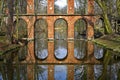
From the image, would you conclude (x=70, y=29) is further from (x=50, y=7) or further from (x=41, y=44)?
(x=41, y=44)

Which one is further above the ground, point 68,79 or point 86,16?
point 86,16

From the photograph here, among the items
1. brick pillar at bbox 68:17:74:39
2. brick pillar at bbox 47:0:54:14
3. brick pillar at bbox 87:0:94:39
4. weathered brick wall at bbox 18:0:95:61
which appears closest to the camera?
brick pillar at bbox 87:0:94:39

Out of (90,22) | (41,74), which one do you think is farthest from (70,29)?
(41,74)

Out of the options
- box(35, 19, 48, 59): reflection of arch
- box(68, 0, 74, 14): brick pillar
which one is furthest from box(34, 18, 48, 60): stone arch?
box(68, 0, 74, 14): brick pillar

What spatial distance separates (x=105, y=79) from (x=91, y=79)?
62cm

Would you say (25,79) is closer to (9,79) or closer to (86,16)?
(9,79)

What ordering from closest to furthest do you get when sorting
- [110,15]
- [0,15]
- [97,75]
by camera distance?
[97,75] → [0,15] → [110,15]

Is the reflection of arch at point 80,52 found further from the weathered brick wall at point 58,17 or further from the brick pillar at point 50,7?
the brick pillar at point 50,7

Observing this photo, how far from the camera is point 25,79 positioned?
14.6 metres

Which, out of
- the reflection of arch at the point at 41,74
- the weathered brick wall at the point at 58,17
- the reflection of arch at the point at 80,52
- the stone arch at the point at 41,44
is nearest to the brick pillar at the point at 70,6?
the weathered brick wall at the point at 58,17

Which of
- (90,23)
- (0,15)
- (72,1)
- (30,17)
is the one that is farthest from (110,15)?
(0,15)

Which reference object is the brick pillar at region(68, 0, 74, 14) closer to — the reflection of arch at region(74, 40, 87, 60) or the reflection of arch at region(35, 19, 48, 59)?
the reflection of arch at region(35, 19, 48, 59)

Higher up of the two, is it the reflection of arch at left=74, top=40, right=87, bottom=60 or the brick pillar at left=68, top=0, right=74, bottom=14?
the brick pillar at left=68, top=0, right=74, bottom=14

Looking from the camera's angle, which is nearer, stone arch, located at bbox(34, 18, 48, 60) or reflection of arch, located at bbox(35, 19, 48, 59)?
stone arch, located at bbox(34, 18, 48, 60)
